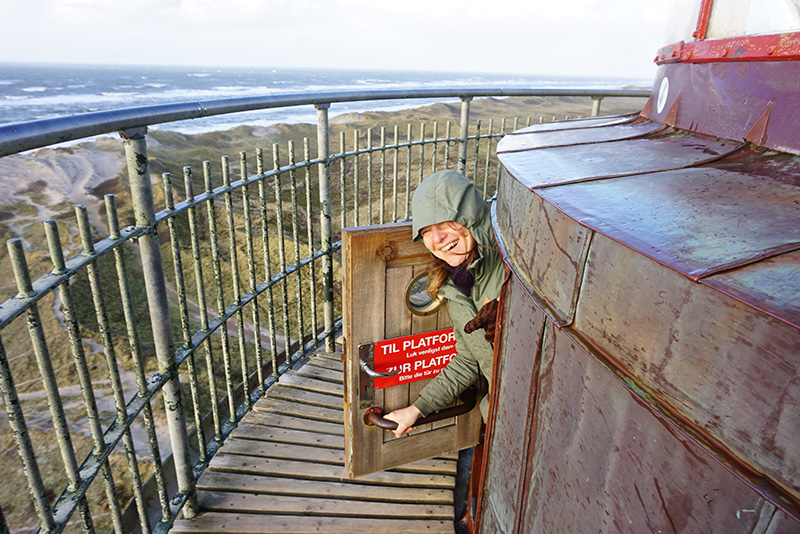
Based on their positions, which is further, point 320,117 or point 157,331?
point 320,117

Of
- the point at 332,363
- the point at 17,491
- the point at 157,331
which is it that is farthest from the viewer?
the point at 17,491

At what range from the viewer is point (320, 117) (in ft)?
10.3

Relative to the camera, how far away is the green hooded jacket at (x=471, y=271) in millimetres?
1854

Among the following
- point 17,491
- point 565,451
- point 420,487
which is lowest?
point 17,491

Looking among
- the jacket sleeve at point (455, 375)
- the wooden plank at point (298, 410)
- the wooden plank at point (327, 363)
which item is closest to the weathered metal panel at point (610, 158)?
the jacket sleeve at point (455, 375)

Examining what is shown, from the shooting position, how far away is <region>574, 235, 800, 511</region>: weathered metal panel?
0.64 meters

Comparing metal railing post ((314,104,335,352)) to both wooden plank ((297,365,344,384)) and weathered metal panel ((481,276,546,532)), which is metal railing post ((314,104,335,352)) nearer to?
wooden plank ((297,365,344,384))

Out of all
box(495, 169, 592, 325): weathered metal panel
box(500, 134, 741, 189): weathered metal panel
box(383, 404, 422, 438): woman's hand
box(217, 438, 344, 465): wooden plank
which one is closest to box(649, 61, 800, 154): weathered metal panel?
box(500, 134, 741, 189): weathered metal panel

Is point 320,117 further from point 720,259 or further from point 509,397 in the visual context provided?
point 720,259

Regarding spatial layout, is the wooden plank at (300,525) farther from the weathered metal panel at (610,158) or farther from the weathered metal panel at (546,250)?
the weathered metal panel at (610,158)

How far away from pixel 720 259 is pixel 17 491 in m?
5.04

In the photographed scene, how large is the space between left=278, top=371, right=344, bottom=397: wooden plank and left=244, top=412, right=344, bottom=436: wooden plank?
0.91 feet

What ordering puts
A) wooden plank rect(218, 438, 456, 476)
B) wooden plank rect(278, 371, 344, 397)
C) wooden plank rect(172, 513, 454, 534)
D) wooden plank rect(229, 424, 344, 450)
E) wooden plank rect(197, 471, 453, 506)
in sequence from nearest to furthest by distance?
wooden plank rect(172, 513, 454, 534) → wooden plank rect(197, 471, 453, 506) → wooden plank rect(218, 438, 456, 476) → wooden plank rect(229, 424, 344, 450) → wooden plank rect(278, 371, 344, 397)

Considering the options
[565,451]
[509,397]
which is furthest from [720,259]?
[509,397]
